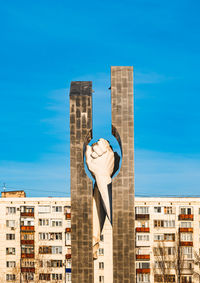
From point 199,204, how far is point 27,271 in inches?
466

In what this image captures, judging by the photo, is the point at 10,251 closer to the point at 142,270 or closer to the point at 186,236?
the point at 142,270

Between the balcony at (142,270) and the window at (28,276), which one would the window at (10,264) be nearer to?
the window at (28,276)

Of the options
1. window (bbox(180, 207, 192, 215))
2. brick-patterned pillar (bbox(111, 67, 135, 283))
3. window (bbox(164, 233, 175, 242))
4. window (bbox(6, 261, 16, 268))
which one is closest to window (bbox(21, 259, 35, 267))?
window (bbox(6, 261, 16, 268))

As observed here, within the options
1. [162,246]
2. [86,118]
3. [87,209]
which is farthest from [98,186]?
[162,246]

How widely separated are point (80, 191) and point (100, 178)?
65 cm

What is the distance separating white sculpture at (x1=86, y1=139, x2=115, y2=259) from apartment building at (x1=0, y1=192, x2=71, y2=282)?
69.2 ft

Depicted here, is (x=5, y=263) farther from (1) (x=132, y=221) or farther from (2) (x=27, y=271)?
(1) (x=132, y=221)

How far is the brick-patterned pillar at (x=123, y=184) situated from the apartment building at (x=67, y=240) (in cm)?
2041

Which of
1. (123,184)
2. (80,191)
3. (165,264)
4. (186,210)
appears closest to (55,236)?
(165,264)

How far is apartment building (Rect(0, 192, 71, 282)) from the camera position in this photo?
36250 millimetres

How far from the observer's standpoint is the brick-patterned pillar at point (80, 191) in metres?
14.9

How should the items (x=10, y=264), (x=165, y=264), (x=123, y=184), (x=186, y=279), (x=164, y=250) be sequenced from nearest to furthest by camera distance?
(x=123, y=184)
(x=165, y=264)
(x=164, y=250)
(x=186, y=279)
(x=10, y=264)

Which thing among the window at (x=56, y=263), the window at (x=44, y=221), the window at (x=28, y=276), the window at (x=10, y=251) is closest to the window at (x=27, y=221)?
the window at (x=44, y=221)

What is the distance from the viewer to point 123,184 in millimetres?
14953
